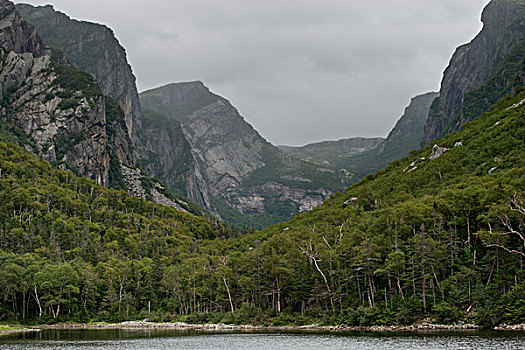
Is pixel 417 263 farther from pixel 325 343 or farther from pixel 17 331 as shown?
pixel 17 331

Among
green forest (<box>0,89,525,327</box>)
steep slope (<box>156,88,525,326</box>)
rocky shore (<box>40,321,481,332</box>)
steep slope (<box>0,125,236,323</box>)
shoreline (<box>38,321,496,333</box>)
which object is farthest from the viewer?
steep slope (<box>0,125,236,323</box>)

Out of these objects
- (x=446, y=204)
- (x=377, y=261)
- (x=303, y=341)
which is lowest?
(x=303, y=341)

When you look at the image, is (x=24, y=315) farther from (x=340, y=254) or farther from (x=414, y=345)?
(x=414, y=345)

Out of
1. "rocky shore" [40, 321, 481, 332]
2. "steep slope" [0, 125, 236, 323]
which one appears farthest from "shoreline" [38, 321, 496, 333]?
"steep slope" [0, 125, 236, 323]

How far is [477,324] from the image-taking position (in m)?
61.2

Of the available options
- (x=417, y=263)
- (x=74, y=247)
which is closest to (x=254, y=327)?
(x=417, y=263)

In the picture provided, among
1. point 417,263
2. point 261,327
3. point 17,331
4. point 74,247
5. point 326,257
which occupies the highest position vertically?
point 74,247

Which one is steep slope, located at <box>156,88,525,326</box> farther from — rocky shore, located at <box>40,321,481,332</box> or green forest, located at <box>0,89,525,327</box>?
rocky shore, located at <box>40,321,481,332</box>

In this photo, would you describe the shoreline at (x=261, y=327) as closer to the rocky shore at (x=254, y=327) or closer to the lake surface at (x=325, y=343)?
the rocky shore at (x=254, y=327)

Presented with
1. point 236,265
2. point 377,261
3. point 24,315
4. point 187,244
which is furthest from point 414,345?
point 187,244

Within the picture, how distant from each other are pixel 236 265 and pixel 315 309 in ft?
78.2

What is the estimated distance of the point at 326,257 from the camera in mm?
84938

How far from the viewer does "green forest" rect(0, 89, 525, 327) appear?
68.4m

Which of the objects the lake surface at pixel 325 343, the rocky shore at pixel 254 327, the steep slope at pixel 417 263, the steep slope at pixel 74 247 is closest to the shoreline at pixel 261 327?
the rocky shore at pixel 254 327
